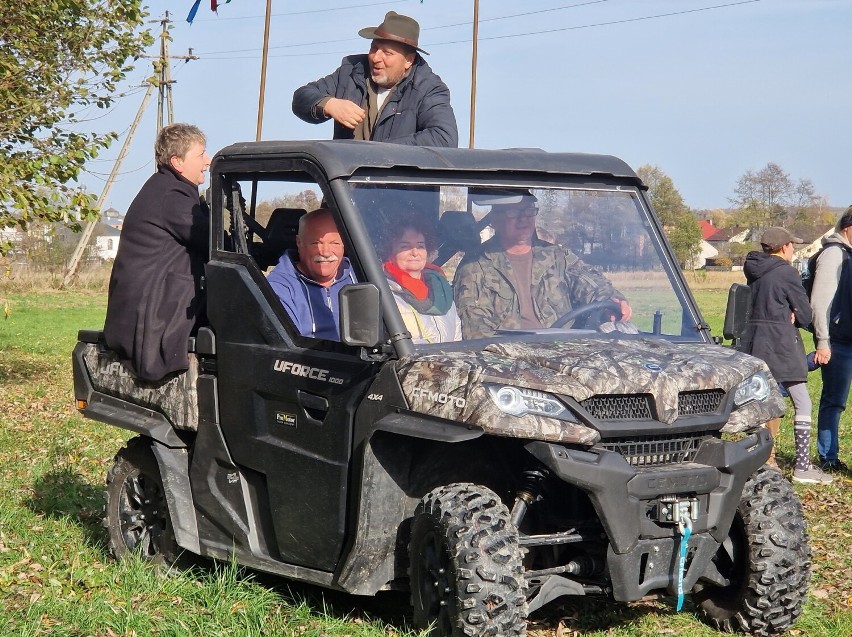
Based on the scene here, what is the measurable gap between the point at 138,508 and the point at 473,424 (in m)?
2.81

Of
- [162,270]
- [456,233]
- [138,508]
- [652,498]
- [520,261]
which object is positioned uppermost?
→ [456,233]

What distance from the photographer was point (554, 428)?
450 centimetres

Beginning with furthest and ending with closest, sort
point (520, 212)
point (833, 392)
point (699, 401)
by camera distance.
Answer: point (833, 392), point (520, 212), point (699, 401)

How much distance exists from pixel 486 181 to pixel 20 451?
21.1 feet

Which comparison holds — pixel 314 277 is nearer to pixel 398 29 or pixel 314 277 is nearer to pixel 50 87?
pixel 398 29

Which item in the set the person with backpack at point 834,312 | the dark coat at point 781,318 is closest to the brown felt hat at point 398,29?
the dark coat at point 781,318

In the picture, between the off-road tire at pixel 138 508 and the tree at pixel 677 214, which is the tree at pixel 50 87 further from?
the tree at pixel 677 214

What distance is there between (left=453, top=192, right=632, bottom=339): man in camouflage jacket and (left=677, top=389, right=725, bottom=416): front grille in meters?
0.73

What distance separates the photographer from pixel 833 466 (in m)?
10.2

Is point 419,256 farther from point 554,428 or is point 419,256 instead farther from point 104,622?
point 104,622

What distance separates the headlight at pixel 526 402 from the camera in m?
4.53

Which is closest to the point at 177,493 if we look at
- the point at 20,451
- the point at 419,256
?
the point at 419,256

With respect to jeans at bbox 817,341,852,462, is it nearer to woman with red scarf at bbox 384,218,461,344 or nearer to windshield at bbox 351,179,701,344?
windshield at bbox 351,179,701,344

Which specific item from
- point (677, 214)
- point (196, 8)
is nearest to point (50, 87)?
point (196, 8)
